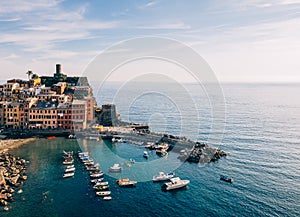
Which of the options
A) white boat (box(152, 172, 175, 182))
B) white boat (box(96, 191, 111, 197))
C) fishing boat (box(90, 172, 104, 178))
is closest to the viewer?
white boat (box(96, 191, 111, 197))

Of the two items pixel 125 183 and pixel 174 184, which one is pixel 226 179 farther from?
pixel 125 183

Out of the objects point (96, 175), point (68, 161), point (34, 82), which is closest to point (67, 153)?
point (68, 161)

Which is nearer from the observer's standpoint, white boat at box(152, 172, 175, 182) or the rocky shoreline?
the rocky shoreline

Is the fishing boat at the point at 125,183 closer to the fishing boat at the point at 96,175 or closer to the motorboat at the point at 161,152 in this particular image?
the fishing boat at the point at 96,175

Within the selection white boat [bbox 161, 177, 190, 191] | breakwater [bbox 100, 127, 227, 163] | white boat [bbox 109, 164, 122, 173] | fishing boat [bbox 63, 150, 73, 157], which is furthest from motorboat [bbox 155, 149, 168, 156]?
fishing boat [bbox 63, 150, 73, 157]

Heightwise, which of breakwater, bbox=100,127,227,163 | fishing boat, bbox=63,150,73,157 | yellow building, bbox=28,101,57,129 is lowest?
fishing boat, bbox=63,150,73,157

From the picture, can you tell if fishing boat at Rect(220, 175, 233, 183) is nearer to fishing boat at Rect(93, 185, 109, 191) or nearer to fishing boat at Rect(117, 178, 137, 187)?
fishing boat at Rect(117, 178, 137, 187)

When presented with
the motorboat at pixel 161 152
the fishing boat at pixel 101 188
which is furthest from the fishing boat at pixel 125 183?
A: the motorboat at pixel 161 152
